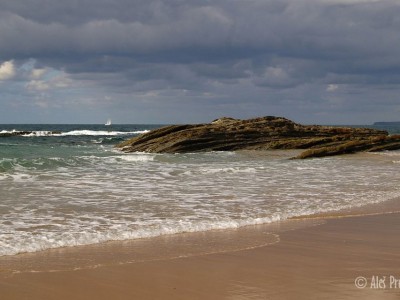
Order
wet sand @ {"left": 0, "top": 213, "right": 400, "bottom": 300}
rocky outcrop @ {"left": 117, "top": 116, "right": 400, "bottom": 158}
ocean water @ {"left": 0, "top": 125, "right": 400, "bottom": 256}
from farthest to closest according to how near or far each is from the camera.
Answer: rocky outcrop @ {"left": 117, "top": 116, "right": 400, "bottom": 158}, ocean water @ {"left": 0, "top": 125, "right": 400, "bottom": 256}, wet sand @ {"left": 0, "top": 213, "right": 400, "bottom": 300}

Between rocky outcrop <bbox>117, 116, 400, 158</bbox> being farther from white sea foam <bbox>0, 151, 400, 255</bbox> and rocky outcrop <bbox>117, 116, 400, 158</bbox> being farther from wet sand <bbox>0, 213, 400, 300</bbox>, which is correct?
wet sand <bbox>0, 213, 400, 300</bbox>

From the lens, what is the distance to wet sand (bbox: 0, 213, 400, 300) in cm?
574

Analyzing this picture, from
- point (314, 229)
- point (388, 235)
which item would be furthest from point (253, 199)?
point (388, 235)

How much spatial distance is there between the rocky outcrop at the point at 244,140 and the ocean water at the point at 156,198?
13332 mm

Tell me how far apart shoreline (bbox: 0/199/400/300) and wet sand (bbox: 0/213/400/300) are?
1 centimetres

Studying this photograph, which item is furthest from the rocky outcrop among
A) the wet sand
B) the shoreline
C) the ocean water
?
the wet sand

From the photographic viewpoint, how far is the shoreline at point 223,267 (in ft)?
19.0

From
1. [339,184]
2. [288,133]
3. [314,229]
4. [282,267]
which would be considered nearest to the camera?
[282,267]

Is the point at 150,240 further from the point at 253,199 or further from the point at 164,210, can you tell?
the point at 253,199

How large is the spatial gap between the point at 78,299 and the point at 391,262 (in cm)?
418

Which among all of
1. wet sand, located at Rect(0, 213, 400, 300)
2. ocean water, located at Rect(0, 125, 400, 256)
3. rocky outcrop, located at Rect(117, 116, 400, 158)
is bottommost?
wet sand, located at Rect(0, 213, 400, 300)

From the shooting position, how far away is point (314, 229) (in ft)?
31.6

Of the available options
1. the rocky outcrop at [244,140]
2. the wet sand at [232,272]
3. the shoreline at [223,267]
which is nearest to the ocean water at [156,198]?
the shoreline at [223,267]

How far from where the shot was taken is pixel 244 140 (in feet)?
127
